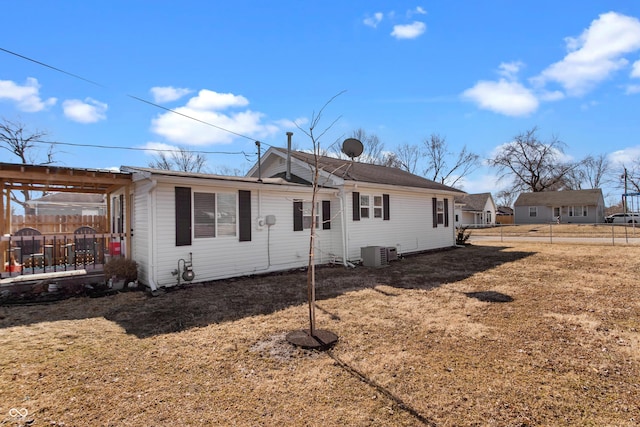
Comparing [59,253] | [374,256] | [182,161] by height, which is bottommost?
[374,256]

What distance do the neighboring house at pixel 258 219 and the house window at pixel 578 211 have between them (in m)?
35.4

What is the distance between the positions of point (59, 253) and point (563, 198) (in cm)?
4696

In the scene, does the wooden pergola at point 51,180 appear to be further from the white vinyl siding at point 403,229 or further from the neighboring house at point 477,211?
the neighboring house at point 477,211

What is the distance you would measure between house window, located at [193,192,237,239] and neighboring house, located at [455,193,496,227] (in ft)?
113

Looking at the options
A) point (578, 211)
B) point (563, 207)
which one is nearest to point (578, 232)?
point (563, 207)

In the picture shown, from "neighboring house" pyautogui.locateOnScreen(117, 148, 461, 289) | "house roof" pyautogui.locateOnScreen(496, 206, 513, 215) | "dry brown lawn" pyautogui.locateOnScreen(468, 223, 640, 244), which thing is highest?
"house roof" pyautogui.locateOnScreen(496, 206, 513, 215)

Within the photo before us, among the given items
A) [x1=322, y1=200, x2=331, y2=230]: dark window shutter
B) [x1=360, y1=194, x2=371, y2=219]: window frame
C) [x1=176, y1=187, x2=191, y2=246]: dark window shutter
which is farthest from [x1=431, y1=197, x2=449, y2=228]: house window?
[x1=176, y1=187, x2=191, y2=246]: dark window shutter

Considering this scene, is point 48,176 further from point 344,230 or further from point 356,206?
point 356,206

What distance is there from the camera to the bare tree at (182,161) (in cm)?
3291

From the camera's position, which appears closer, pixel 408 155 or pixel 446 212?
pixel 446 212

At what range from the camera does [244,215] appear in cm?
876

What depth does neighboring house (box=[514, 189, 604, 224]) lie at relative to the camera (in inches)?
1502

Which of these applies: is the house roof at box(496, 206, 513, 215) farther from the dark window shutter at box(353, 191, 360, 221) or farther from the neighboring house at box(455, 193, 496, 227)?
the dark window shutter at box(353, 191, 360, 221)

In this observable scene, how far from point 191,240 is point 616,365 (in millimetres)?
7634
